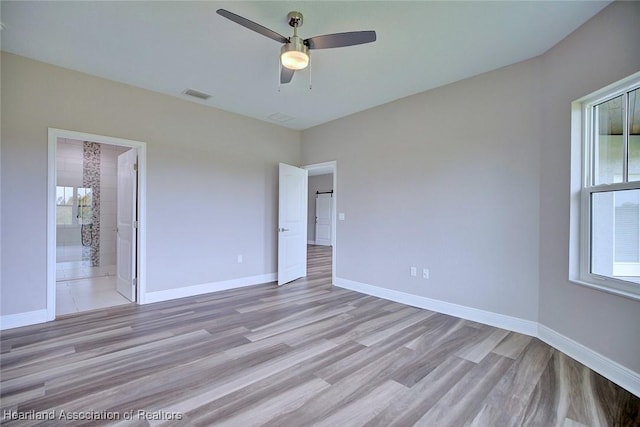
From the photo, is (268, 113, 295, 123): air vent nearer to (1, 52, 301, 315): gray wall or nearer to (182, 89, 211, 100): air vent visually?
(1, 52, 301, 315): gray wall

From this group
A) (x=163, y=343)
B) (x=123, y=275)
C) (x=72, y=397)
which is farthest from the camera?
(x=123, y=275)

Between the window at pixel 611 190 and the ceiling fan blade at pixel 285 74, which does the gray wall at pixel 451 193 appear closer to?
the window at pixel 611 190

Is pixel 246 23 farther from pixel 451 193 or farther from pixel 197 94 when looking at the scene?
pixel 451 193

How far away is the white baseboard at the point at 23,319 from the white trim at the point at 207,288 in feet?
3.33

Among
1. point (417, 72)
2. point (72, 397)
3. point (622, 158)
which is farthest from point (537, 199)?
point (72, 397)

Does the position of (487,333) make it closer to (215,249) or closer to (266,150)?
(215,249)

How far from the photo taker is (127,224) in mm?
4137

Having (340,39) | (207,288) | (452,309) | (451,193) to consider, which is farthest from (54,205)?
(452,309)

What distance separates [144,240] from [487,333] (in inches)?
170

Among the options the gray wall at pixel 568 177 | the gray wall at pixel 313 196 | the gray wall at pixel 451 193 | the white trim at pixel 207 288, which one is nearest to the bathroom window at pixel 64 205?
the white trim at pixel 207 288

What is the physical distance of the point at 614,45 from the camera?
7.22 feet

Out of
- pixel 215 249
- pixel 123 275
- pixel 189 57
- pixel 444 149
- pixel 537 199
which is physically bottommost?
pixel 123 275

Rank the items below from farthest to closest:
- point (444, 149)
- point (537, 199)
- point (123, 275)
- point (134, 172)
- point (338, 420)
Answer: point (123, 275) < point (134, 172) < point (444, 149) < point (537, 199) < point (338, 420)

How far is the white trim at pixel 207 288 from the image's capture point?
13.0 feet
